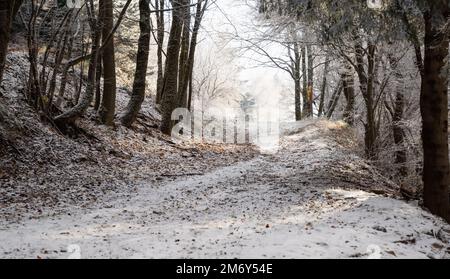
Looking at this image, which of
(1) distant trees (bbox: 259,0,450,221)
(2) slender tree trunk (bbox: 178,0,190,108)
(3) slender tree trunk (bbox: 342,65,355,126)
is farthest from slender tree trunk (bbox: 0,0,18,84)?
(3) slender tree trunk (bbox: 342,65,355,126)

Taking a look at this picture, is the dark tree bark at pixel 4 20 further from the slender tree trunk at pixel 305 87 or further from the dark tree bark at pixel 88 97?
the slender tree trunk at pixel 305 87

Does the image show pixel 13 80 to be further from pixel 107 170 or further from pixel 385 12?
pixel 385 12

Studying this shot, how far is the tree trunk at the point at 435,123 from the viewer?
298 inches

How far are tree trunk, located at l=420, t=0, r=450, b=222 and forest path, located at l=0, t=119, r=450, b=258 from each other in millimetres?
445

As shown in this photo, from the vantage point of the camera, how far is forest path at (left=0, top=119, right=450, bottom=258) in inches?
216

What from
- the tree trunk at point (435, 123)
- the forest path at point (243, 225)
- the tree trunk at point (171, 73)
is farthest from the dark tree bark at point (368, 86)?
the tree trunk at point (171, 73)

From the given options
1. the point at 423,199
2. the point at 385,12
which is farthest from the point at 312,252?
the point at 385,12

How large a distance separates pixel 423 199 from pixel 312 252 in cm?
356

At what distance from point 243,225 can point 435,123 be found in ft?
11.8

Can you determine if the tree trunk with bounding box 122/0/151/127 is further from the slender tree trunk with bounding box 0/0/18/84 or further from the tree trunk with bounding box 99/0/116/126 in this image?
the slender tree trunk with bounding box 0/0/18/84

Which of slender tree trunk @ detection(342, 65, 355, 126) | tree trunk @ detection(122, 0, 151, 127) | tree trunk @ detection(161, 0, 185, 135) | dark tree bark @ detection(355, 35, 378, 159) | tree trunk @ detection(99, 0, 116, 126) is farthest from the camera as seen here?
slender tree trunk @ detection(342, 65, 355, 126)

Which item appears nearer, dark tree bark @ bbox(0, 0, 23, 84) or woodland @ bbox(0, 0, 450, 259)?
woodland @ bbox(0, 0, 450, 259)
